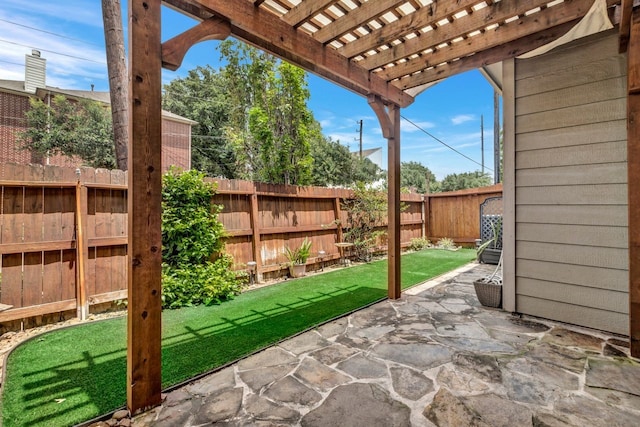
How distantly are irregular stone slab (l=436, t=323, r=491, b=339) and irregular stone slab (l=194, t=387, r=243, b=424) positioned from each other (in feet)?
6.43

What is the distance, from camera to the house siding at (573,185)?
276cm

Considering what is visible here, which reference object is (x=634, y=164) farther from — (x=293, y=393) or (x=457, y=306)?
(x=293, y=393)

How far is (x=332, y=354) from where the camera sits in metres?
2.42

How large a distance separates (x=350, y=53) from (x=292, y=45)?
744 mm

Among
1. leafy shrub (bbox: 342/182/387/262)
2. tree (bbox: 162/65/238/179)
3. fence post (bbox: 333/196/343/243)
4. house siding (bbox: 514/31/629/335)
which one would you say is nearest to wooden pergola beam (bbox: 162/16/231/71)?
house siding (bbox: 514/31/629/335)

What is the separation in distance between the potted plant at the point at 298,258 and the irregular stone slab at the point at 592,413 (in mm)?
4146

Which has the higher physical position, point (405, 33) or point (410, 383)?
point (405, 33)

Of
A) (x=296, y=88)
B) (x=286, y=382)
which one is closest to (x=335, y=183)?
(x=296, y=88)

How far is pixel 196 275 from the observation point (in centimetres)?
392

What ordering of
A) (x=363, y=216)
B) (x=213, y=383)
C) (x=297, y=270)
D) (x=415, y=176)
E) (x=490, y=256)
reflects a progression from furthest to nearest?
(x=415, y=176), (x=363, y=216), (x=490, y=256), (x=297, y=270), (x=213, y=383)

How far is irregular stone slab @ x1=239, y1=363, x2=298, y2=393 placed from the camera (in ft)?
6.53

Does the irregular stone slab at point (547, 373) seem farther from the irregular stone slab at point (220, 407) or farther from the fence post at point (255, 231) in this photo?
the fence post at point (255, 231)

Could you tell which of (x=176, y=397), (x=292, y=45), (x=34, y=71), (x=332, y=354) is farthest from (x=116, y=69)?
(x=34, y=71)

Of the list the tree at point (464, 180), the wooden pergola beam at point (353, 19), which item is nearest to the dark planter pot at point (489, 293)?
the wooden pergola beam at point (353, 19)
